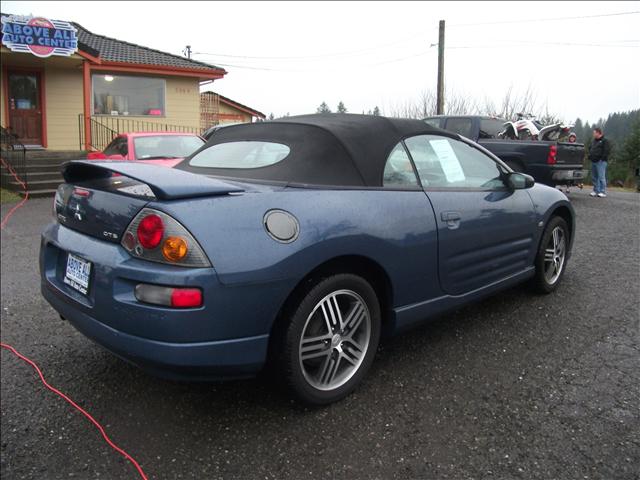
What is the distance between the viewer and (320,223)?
7.90 feet

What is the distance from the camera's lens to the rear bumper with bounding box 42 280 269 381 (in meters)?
2.13

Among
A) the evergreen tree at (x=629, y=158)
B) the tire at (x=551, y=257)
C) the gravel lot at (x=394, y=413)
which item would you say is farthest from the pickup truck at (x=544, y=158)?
the gravel lot at (x=394, y=413)

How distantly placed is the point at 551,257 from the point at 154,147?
7.45 meters

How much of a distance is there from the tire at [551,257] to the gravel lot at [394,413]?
34 centimetres

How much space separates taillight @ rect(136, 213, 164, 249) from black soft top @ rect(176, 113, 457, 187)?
2.48 feet

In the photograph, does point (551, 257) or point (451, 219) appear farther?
point (551, 257)

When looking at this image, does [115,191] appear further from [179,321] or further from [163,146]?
[163,146]

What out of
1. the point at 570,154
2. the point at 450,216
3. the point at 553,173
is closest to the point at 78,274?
the point at 450,216

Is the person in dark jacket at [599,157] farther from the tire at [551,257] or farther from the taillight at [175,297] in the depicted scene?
the taillight at [175,297]

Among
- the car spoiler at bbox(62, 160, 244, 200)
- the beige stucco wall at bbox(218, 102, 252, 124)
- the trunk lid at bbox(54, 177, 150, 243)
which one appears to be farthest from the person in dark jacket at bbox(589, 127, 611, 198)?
the beige stucco wall at bbox(218, 102, 252, 124)

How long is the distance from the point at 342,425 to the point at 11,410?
1.78m

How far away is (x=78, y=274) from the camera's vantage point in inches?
98.4

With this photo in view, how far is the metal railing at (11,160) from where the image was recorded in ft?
38.8

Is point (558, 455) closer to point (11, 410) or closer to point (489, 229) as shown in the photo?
point (489, 229)
